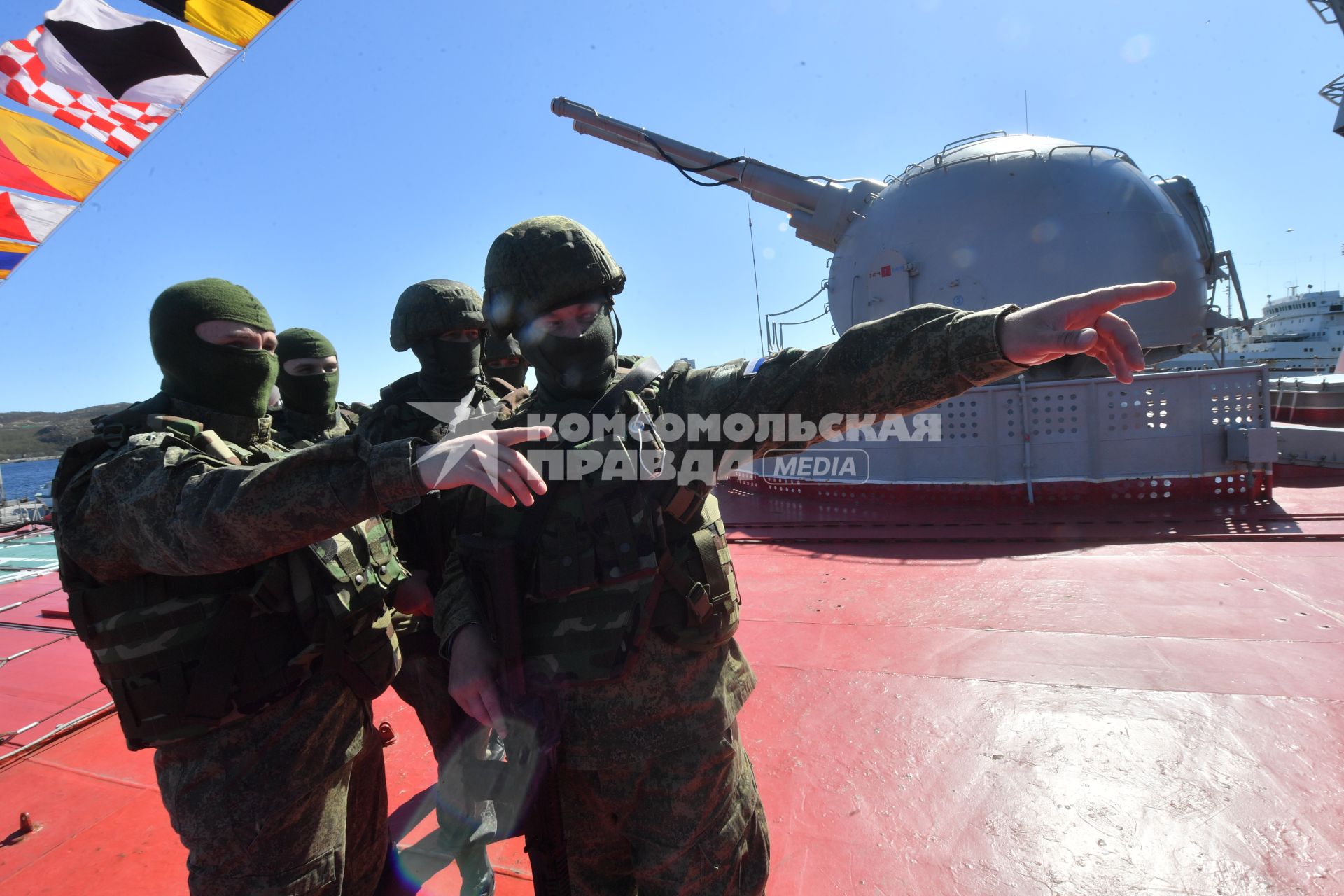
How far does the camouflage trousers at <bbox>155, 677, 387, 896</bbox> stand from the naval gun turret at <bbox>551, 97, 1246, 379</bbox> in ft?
26.0

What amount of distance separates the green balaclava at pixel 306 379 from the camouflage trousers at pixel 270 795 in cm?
172

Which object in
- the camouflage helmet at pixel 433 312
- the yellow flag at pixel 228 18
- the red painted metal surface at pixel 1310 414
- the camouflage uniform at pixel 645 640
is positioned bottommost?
the red painted metal surface at pixel 1310 414

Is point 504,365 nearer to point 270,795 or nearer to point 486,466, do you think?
point 270,795

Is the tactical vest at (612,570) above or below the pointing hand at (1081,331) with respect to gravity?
below

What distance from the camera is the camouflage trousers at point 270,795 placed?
149 cm

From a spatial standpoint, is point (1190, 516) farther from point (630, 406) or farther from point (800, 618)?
point (630, 406)

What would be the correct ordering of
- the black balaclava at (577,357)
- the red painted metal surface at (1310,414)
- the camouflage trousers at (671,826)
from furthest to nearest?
1. the red painted metal surface at (1310,414)
2. the black balaclava at (577,357)
3. the camouflage trousers at (671,826)

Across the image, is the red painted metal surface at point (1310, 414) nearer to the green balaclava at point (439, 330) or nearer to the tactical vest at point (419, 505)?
the green balaclava at point (439, 330)

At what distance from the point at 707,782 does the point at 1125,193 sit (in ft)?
30.5

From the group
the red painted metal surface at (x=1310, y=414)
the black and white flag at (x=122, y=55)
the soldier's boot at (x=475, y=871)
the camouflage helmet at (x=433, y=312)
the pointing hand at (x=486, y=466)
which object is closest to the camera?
the pointing hand at (x=486, y=466)

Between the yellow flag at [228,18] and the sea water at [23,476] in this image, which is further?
the sea water at [23,476]

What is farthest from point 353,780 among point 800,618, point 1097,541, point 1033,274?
point 1033,274

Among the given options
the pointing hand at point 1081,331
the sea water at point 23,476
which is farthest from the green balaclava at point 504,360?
the sea water at point 23,476

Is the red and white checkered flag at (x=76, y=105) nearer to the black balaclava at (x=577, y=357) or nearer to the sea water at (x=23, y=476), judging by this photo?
the black balaclava at (x=577, y=357)
